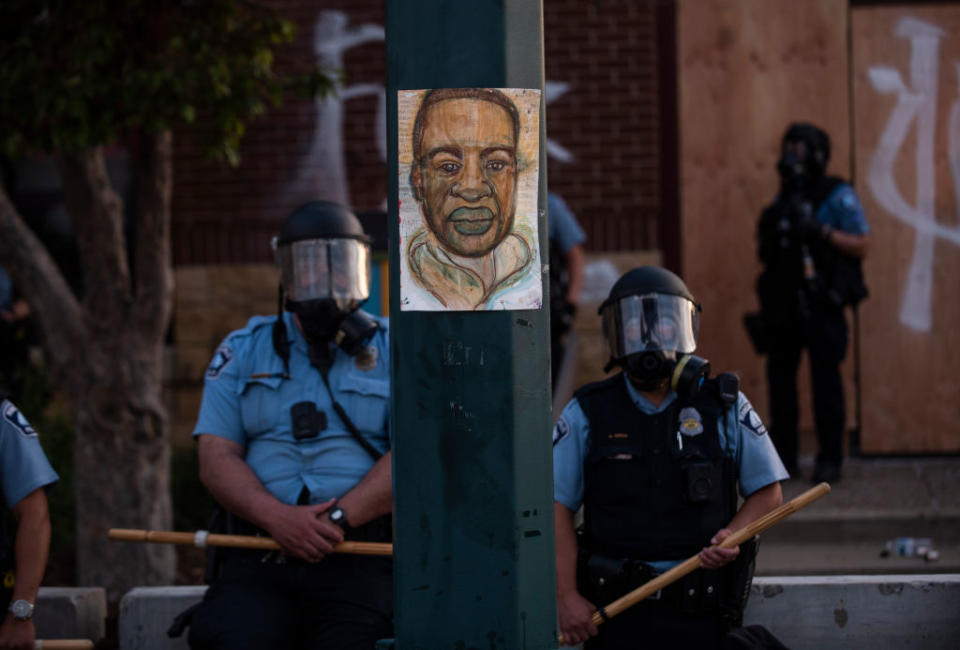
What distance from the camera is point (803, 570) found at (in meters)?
5.61

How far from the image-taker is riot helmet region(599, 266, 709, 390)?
11.8 ft

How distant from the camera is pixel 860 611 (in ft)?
13.1

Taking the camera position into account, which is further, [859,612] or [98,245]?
[98,245]

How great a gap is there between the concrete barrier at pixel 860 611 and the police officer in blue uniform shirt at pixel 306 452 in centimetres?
131

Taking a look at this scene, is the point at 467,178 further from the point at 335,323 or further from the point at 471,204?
the point at 335,323

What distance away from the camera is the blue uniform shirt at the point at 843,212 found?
21.2 ft

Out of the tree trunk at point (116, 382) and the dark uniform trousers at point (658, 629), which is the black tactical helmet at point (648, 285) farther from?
the tree trunk at point (116, 382)

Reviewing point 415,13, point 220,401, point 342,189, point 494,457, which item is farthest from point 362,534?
point 342,189

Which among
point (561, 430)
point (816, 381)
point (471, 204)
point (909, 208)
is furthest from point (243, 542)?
point (909, 208)

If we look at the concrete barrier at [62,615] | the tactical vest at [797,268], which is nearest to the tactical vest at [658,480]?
the concrete barrier at [62,615]

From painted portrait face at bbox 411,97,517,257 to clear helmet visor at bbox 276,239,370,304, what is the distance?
5.09ft

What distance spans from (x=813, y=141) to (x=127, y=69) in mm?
3519

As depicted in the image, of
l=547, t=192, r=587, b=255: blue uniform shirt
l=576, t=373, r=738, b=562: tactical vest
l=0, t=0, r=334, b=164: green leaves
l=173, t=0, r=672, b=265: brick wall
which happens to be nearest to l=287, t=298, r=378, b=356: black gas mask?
l=576, t=373, r=738, b=562: tactical vest

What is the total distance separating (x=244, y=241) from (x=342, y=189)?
73cm
